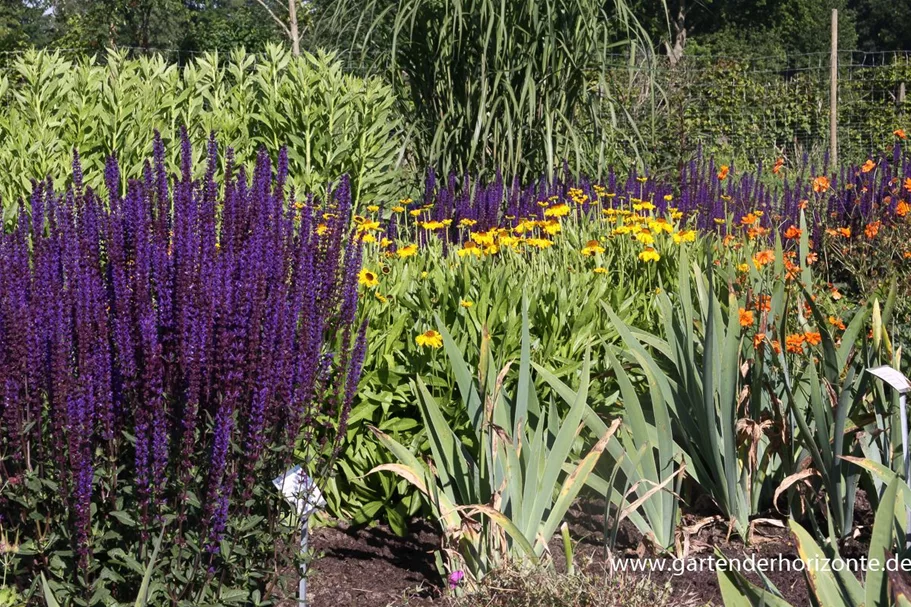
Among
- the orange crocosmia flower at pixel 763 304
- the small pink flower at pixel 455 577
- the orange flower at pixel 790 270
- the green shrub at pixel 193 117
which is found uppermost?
the green shrub at pixel 193 117

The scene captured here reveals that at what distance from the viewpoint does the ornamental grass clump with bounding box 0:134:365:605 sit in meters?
2.17

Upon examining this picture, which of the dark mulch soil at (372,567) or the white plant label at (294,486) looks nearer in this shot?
the white plant label at (294,486)

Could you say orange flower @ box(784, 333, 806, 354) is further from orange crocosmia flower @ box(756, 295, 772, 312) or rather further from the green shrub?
the green shrub

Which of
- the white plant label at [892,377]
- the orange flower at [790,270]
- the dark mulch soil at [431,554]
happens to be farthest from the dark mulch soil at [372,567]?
the orange flower at [790,270]

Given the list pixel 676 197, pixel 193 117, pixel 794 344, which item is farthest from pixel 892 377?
pixel 676 197

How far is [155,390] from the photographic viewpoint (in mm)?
2152

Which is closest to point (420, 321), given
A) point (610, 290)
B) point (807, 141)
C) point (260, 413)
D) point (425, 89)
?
point (610, 290)

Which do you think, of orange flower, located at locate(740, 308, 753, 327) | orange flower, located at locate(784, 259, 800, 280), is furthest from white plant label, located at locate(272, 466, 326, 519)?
orange flower, located at locate(784, 259, 800, 280)

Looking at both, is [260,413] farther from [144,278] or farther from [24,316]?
[24,316]

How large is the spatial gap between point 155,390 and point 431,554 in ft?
4.09

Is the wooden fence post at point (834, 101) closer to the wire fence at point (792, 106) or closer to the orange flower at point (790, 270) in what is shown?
the wire fence at point (792, 106)

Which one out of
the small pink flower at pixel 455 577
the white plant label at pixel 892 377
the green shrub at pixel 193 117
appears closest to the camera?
the white plant label at pixel 892 377

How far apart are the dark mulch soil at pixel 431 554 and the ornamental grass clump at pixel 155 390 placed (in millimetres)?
354

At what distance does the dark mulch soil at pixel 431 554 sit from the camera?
9.16 ft
